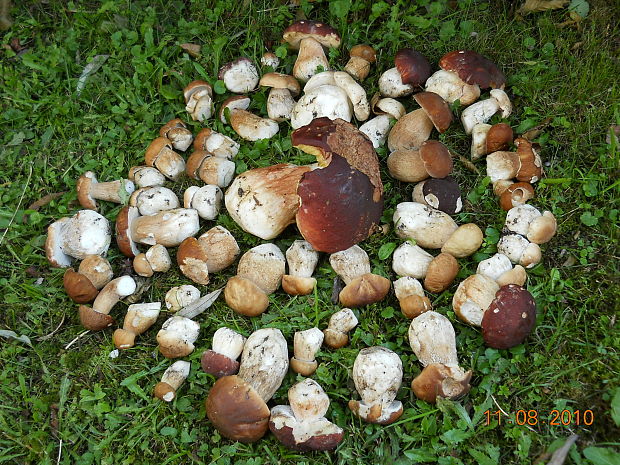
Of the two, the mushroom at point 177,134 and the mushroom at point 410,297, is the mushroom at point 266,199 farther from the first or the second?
the mushroom at point 410,297

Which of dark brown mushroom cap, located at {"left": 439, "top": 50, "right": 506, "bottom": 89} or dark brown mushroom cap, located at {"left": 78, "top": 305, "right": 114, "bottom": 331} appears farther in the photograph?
dark brown mushroom cap, located at {"left": 439, "top": 50, "right": 506, "bottom": 89}

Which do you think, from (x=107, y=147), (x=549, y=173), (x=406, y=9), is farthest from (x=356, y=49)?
(x=107, y=147)

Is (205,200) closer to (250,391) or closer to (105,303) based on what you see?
(105,303)

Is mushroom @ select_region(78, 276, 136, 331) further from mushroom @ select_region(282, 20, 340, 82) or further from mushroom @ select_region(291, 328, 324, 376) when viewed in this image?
mushroom @ select_region(282, 20, 340, 82)

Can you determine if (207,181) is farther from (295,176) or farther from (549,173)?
(549,173)

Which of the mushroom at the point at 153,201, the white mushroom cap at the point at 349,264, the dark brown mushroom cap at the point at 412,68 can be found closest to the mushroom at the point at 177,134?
the mushroom at the point at 153,201

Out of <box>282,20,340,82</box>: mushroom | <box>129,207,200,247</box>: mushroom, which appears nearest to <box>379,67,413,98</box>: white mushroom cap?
<box>282,20,340,82</box>: mushroom
